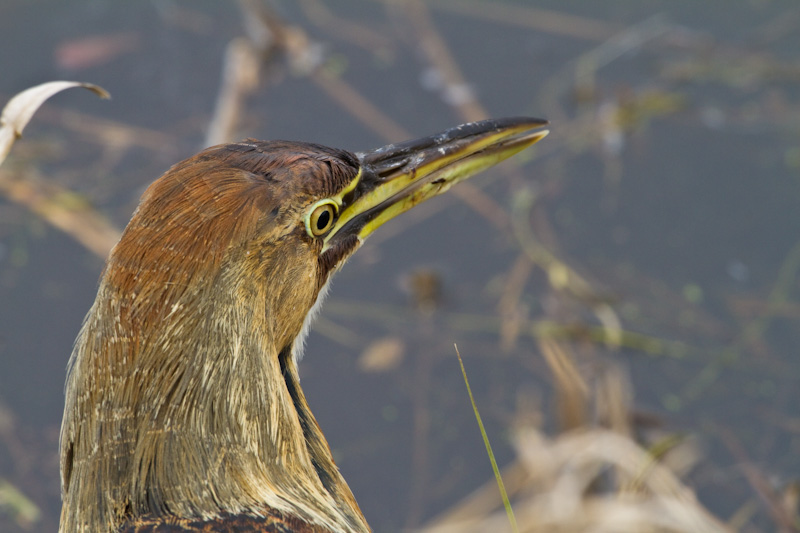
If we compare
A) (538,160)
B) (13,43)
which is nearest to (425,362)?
(538,160)

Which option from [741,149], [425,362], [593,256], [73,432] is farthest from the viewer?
[741,149]

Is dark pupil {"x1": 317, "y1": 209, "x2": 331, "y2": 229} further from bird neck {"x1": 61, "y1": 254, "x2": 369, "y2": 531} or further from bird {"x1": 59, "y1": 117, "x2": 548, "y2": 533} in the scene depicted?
bird neck {"x1": 61, "y1": 254, "x2": 369, "y2": 531}

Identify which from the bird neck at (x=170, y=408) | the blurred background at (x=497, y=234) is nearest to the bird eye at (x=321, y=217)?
the bird neck at (x=170, y=408)

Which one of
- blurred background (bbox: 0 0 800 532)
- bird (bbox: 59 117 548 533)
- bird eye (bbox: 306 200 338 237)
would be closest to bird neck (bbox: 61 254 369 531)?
bird (bbox: 59 117 548 533)

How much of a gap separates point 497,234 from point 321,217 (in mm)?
2787

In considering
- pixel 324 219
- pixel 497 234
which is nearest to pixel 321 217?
pixel 324 219

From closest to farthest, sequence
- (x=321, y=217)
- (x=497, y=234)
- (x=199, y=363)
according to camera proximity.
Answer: (x=199, y=363) → (x=321, y=217) → (x=497, y=234)

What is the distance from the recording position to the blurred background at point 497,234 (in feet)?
13.2

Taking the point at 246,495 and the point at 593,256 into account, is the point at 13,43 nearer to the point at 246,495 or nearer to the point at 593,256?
the point at 593,256

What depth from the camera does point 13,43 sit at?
541 cm

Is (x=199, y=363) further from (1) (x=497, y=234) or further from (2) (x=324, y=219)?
(1) (x=497, y=234)

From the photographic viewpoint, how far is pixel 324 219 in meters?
2.17

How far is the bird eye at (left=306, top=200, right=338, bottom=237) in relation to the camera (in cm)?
209

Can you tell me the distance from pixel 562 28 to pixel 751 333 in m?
2.43
